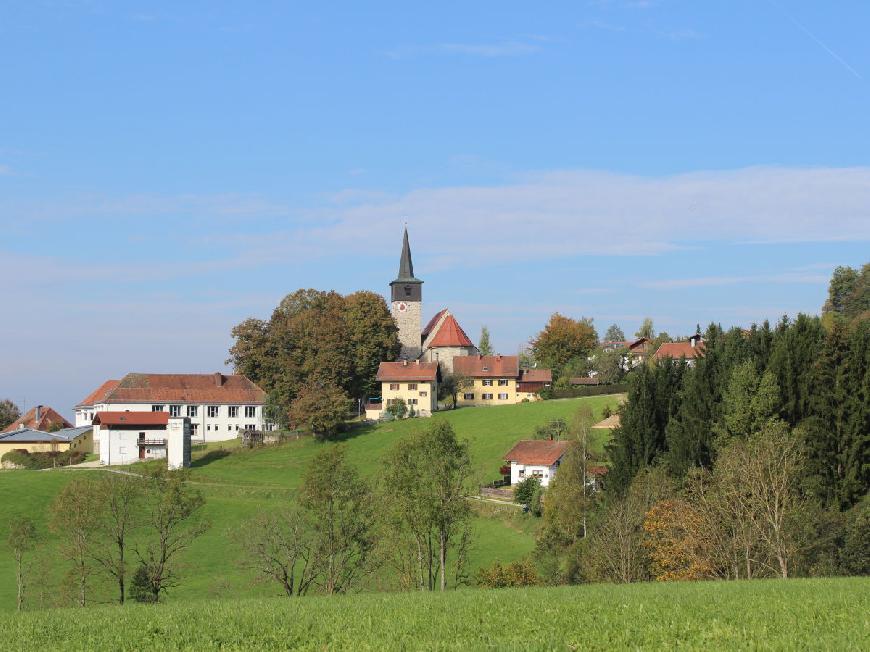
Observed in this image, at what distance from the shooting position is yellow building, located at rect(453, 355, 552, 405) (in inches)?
5226

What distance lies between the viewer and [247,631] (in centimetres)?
2381

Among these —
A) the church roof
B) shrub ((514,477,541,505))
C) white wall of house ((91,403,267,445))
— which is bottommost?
shrub ((514,477,541,505))

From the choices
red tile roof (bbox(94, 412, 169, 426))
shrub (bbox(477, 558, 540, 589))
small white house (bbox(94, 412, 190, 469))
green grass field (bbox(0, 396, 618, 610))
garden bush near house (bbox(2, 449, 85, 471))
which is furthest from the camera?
red tile roof (bbox(94, 412, 169, 426))

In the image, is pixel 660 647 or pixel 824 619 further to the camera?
pixel 824 619

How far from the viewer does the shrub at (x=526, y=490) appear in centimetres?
7556

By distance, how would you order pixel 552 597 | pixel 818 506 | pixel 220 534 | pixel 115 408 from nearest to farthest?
pixel 552 597
pixel 818 506
pixel 220 534
pixel 115 408

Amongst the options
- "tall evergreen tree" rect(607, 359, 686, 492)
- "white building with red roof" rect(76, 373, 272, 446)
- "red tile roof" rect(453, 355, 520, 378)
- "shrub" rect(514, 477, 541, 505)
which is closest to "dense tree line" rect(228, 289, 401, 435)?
"white building with red roof" rect(76, 373, 272, 446)

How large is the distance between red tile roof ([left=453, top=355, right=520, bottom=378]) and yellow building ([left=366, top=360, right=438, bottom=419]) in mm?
9746

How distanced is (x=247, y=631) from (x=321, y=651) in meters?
3.34

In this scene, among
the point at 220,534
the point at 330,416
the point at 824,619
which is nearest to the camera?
the point at 824,619

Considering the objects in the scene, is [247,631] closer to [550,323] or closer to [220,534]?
[220,534]

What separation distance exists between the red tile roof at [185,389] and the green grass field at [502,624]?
9394 cm

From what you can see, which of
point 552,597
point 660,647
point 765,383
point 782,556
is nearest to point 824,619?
point 660,647

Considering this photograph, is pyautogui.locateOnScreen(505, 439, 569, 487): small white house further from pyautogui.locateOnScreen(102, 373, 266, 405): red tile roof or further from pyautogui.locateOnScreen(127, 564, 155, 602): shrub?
pyautogui.locateOnScreen(102, 373, 266, 405): red tile roof
